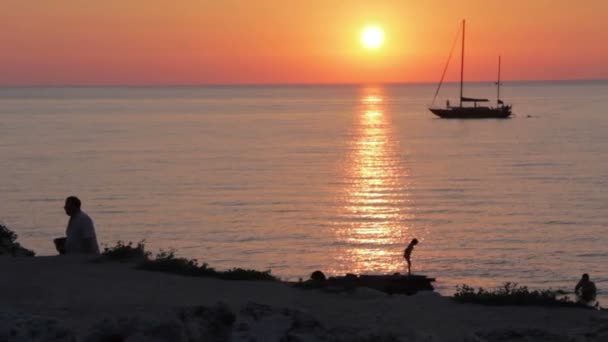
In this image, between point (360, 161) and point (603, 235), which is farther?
point (360, 161)

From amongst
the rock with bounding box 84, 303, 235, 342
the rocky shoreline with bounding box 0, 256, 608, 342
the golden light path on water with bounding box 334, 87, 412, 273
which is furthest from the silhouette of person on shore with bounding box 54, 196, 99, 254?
the golden light path on water with bounding box 334, 87, 412, 273

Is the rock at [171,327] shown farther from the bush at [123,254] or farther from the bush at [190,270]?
the bush at [123,254]

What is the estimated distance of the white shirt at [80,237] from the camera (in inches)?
546

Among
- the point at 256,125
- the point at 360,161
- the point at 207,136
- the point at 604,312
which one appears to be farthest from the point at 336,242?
the point at 256,125

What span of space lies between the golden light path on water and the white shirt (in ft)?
43.0

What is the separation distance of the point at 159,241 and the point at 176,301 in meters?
20.6

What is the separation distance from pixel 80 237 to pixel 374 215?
945 inches

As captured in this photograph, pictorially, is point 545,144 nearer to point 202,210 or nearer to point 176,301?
point 202,210

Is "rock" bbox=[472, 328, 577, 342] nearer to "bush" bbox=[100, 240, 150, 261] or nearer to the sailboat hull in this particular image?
"bush" bbox=[100, 240, 150, 261]

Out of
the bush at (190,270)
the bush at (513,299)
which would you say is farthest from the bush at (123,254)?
the bush at (513,299)

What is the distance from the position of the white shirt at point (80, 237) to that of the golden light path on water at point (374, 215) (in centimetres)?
1309

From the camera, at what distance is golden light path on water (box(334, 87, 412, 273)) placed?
28.5 metres

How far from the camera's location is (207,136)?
3647 inches

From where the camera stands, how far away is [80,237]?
14023 mm
